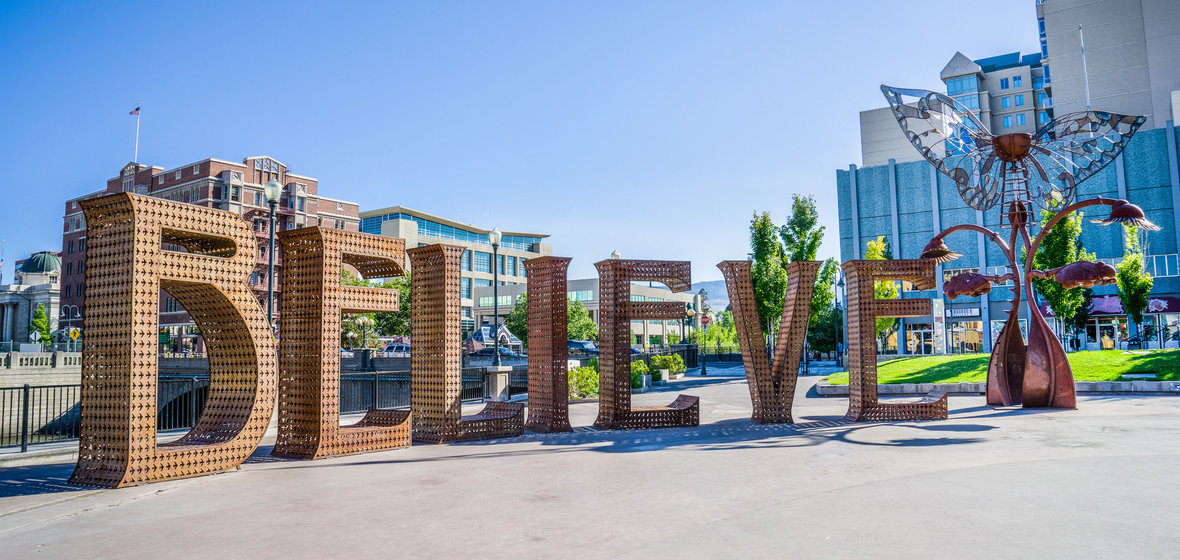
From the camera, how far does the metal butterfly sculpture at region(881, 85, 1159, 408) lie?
678 inches

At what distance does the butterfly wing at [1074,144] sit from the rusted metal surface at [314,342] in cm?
1580

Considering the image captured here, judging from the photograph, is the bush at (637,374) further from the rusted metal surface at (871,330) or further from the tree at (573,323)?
the tree at (573,323)

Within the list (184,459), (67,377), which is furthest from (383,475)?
(67,377)

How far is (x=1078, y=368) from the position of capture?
78.3 feet

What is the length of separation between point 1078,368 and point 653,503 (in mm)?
22268

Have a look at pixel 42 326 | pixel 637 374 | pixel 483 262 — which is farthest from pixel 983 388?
pixel 42 326

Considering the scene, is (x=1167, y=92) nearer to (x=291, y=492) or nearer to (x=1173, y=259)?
(x=1173, y=259)

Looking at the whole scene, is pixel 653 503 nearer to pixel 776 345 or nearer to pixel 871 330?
pixel 776 345

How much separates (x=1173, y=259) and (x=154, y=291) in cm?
6182

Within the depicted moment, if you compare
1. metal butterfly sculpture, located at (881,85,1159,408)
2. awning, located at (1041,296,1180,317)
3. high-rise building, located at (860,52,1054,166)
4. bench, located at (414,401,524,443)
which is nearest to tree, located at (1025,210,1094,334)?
metal butterfly sculpture, located at (881,85,1159,408)

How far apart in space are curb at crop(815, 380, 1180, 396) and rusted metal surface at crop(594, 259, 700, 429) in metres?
11.7

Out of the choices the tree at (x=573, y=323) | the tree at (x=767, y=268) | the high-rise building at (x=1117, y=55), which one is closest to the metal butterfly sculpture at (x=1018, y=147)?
the tree at (x=767, y=268)

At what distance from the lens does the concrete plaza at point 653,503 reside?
616 cm

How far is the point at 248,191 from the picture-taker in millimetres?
73250
